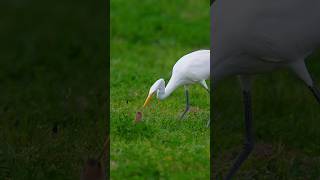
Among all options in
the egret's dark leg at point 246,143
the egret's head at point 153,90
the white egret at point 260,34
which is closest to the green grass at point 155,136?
the egret's head at point 153,90

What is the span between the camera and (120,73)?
291 centimetres

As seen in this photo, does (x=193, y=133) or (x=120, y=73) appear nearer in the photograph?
(x=193, y=133)

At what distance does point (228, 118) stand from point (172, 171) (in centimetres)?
171

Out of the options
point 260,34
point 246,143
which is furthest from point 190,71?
point 246,143
